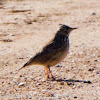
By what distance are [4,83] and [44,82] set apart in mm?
820

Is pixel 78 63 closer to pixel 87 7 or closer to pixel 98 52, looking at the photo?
pixel 98 52

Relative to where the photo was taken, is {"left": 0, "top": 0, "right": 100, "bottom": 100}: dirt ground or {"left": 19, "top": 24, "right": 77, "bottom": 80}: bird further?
{"left": 19, "top": 24, "right": 77, "bottom": 80}: bird

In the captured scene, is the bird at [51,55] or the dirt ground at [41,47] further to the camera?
the bird at [51,55]

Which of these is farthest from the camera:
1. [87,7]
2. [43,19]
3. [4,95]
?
[87,7]

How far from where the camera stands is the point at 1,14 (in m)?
16.0

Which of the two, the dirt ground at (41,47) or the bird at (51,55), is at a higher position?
the bird at (51,55)

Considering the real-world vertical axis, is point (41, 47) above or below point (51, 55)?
below

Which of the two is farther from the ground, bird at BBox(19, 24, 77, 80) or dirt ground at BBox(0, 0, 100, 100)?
bird at BBox(19, 24, 77, 80)

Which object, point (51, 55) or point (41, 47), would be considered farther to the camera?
point (41, 47)

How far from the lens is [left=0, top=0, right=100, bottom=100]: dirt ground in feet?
20.3

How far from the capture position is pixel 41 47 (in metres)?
9.15

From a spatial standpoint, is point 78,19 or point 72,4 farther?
point 72,4

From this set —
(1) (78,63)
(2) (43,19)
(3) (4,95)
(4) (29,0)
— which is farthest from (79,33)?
(4) (29,0)

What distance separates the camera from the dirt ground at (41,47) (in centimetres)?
620
